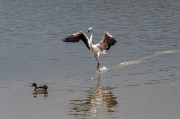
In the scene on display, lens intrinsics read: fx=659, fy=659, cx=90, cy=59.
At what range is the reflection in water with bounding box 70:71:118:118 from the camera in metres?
15.8

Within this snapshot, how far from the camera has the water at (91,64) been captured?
16266 mm

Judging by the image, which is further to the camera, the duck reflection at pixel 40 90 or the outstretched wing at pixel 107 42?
the outstretched wing at pixel 107 42

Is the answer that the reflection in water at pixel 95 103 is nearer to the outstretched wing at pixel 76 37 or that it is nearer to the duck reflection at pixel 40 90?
the duck reflection at pixel 40 90

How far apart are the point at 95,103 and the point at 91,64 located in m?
5.20

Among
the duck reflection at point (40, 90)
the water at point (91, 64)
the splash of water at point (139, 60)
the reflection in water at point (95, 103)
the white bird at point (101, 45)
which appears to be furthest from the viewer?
the white bird at point (101, 45)

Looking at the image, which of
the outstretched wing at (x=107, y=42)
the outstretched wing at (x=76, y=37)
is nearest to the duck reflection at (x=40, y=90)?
the outstretched wing at (x=76, y=37)

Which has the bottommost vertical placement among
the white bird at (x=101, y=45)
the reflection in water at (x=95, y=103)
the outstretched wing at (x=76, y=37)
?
the reflection in water at (x=95, y=103)

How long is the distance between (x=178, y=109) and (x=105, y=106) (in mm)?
1879

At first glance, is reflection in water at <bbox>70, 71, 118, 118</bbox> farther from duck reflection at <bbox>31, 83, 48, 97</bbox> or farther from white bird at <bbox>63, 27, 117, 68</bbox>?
white bird at <bbox>63, 27, 117, 68</bbox>

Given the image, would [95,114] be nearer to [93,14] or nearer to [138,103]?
[138,103]

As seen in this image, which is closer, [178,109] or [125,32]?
[178,109]

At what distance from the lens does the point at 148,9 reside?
35.0m

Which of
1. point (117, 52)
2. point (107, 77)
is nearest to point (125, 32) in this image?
point (117, 52)

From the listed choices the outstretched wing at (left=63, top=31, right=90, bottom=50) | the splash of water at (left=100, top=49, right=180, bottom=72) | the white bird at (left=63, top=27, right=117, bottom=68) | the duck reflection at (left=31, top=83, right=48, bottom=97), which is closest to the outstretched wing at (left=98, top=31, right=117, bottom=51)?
the white bird at (left=63, top=27, right=117, bottom=68)
